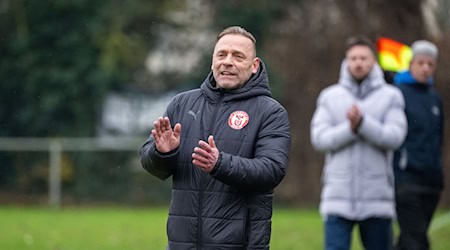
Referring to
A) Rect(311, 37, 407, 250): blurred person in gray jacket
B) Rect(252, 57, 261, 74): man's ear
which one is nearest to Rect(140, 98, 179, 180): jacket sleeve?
Rect(252, 57, 261, 74): man's ear

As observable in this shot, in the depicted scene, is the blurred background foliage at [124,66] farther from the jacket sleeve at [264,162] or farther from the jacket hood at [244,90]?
the jacket sleeve at [264,162]

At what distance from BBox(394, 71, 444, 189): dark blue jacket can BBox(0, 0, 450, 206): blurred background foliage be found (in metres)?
14.4

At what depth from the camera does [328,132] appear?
834cm

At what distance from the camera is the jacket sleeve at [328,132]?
8227 mm

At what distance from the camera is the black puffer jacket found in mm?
5473

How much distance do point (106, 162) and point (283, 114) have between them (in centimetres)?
2002

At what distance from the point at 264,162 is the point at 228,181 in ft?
0.77

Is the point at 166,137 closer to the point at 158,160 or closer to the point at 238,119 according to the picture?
the point at 158,160

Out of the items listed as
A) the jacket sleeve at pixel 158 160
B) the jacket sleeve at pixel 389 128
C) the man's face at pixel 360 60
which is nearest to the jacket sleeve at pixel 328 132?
the jacket sleeve at pixel 389 128

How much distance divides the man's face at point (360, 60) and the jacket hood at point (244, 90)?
261cm

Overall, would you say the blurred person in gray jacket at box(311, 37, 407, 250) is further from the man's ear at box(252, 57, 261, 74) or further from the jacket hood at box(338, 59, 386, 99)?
the man's ear at box(252, 57, 261, 74)

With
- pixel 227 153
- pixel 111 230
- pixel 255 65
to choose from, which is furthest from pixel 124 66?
pixel 227 153

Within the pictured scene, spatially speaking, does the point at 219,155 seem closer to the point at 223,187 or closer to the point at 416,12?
the point at 223,187

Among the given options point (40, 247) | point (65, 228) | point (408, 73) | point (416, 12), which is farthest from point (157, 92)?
point (408, 73)
